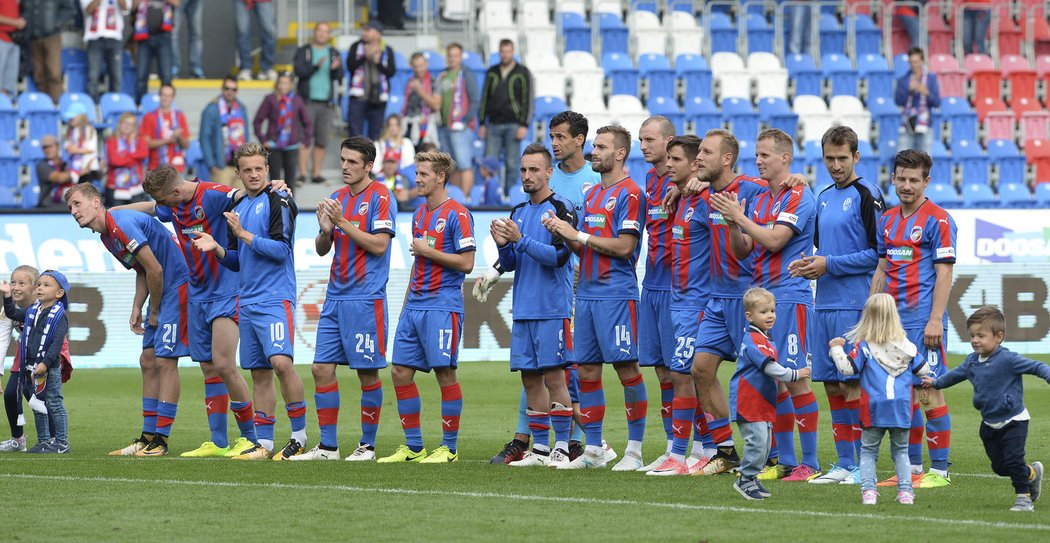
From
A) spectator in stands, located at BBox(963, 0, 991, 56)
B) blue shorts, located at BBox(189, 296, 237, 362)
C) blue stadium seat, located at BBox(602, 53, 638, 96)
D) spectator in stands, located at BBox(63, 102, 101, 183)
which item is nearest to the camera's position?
blue shorts, located at BBox(189, 296, 237, 362)

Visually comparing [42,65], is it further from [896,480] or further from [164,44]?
[896,480]

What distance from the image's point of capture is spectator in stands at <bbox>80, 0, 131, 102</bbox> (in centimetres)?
2178

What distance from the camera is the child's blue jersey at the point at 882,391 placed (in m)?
8.18

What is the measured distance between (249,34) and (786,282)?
1567 centimetres

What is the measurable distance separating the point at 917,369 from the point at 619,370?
96.3 inches

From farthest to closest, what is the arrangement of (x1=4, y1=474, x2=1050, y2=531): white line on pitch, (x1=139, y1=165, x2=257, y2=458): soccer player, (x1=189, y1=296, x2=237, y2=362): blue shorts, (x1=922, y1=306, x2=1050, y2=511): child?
1. (x1=189, y1=296, x2=237, y2=362): blue shorts
2. (x1=139, y1=165, x2=257, y2=458): soccer player
3. (x1=922, y1=306, x2=1050, y2=511): child
4. (x1=4, y1=474, x2=1050, y2=531): white line on pitch

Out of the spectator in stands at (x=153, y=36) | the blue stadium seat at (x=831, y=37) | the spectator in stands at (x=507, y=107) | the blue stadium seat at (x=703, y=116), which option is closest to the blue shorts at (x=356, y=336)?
the spectator in stands at (x=507, y=107)

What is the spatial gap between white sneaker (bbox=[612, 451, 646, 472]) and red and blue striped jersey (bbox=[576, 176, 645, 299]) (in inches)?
41.0

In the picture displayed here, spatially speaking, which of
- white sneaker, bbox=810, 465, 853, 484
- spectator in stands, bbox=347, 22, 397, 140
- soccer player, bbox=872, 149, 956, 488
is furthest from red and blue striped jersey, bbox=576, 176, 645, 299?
spectator in stands, bbox=347, 22, 397, 140

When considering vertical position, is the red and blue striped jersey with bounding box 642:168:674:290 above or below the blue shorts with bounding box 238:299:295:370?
above

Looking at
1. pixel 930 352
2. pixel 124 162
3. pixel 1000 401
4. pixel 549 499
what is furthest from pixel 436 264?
pixel 124 162

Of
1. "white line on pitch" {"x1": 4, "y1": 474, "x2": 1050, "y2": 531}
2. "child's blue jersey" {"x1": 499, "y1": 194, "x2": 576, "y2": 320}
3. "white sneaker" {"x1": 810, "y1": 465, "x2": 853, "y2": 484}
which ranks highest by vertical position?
"child's blue jersey" {"x1": 499, "y1": 194, "x2": 576, "y2": 320}

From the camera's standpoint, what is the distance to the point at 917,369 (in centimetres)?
830

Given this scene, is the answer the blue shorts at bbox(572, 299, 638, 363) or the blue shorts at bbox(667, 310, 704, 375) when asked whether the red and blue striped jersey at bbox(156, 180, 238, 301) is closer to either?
the blue shorts at bbox(572, 299, 638, 363)
